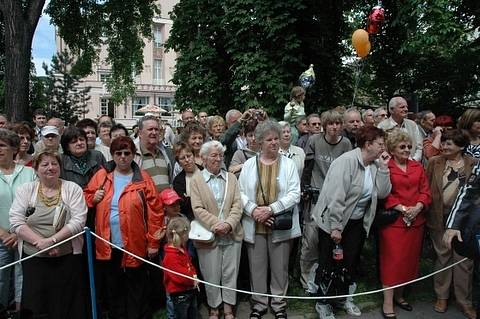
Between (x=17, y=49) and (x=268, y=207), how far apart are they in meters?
8.46

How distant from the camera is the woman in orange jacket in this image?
13.8ft

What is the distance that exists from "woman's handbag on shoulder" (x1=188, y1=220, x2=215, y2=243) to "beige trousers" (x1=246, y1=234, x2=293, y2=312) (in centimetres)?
50

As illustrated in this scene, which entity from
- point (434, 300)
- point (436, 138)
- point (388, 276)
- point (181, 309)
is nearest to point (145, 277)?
point (181, 309)

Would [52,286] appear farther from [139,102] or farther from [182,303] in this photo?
[139,102]

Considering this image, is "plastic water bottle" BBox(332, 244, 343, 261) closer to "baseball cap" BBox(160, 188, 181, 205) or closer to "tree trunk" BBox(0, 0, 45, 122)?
"baseball cap" BBox(160, 188, 181, 205)

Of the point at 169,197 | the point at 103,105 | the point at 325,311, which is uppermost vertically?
the point at 103,105

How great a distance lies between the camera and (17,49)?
10094 millimetres

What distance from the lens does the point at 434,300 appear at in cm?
510

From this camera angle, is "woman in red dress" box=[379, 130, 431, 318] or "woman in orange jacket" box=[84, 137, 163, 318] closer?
"woman in orange jacket" box=[84, 137, 163, 318]

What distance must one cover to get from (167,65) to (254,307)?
68568 mm

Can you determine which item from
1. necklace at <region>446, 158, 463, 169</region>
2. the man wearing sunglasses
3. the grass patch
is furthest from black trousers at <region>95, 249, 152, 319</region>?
the man wearing sunglasses

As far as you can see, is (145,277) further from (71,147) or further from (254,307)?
(71,147)

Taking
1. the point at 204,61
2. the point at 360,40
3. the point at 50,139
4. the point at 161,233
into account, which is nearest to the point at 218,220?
the point at 161,233

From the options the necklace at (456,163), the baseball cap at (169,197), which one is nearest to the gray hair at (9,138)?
the baseball cap at (169,197)
